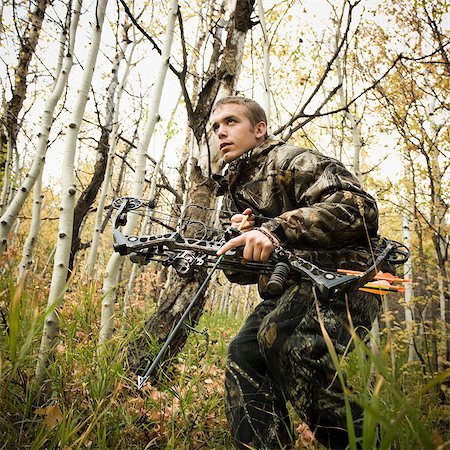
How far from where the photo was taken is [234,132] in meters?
2.43

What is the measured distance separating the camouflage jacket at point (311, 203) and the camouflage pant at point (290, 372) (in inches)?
9.8

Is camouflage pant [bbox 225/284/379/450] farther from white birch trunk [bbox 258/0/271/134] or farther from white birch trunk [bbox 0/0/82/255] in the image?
white birch trunk [bbox 258/0/271/134]

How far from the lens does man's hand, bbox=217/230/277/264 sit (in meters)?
1.73

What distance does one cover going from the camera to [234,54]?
3807 mm

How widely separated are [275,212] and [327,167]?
0.48 metres

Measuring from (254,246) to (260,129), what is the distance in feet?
3.70

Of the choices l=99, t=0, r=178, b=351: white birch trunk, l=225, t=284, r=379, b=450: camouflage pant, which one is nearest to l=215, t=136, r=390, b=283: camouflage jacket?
Result: l=225, t=284, r=379, b=450: camouflage pant

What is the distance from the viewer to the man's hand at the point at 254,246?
1727mm

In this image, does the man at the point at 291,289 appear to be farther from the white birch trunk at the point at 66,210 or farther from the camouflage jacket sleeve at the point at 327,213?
the white birch trunk at the point at 66,210

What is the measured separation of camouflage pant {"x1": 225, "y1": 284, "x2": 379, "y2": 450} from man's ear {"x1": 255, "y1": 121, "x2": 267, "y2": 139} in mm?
1156

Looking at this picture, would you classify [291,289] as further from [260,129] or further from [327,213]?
[260,129]

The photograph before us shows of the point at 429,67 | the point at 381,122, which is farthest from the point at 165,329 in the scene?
the point at 381,122

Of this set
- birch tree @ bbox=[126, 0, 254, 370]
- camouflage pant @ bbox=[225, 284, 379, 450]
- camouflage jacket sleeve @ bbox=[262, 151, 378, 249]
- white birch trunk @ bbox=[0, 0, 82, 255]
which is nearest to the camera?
camouflage pant @ bbox=[225, 284, 379, 450]

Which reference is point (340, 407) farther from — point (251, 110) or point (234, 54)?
point (234, 54)
